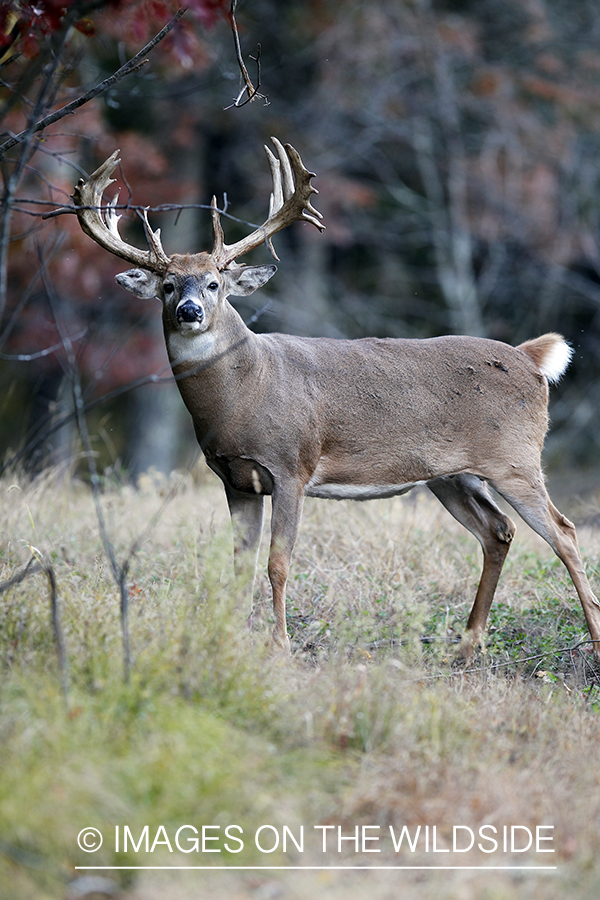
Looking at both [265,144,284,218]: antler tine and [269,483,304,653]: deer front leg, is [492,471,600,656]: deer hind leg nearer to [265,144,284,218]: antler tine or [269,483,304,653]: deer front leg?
[269,483,304,653]: deer front leg

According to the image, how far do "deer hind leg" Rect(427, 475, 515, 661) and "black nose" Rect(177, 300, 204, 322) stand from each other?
71.9 inches

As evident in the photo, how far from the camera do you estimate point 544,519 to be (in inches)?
228

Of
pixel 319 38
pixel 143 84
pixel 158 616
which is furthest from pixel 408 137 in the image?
pixel 158 616

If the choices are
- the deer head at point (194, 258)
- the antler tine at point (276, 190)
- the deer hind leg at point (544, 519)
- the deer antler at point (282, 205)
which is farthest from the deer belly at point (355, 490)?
the antler tine at point (276, 190)

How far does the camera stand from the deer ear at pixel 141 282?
18.3 feet

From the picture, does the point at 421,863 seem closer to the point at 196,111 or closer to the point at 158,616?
the point at 158,616

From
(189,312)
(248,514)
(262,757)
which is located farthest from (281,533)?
(262,757)

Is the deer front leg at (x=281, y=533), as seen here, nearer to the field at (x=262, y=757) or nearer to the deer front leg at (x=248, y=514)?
the field at (x=262, y=757)

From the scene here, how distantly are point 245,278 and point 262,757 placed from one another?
124 inches

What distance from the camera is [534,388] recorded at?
19.9ft

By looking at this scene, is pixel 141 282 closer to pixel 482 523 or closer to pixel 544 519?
pixel 482 523

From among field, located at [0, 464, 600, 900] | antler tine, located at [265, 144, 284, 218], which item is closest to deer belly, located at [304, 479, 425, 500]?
field, located at [0, 464, 600, 900]

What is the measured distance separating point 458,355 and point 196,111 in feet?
33.5

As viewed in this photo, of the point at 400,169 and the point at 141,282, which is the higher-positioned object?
the point at 141,282
